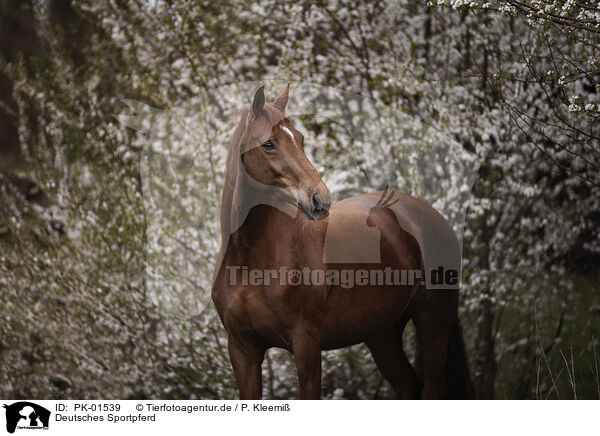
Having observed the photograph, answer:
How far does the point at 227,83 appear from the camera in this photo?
11.1 feet

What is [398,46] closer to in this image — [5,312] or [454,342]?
[454,342]

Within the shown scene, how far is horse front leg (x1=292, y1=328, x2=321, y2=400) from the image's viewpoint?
1972 mm

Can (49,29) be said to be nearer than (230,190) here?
No

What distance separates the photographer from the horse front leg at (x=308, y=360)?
197 cm

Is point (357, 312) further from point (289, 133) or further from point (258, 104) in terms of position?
point (258, 104)

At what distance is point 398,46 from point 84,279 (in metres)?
2.16

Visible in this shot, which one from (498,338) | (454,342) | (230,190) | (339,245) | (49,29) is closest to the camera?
(230,190)

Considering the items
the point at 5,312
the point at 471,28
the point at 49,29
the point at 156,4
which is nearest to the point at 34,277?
the point at 5,312
